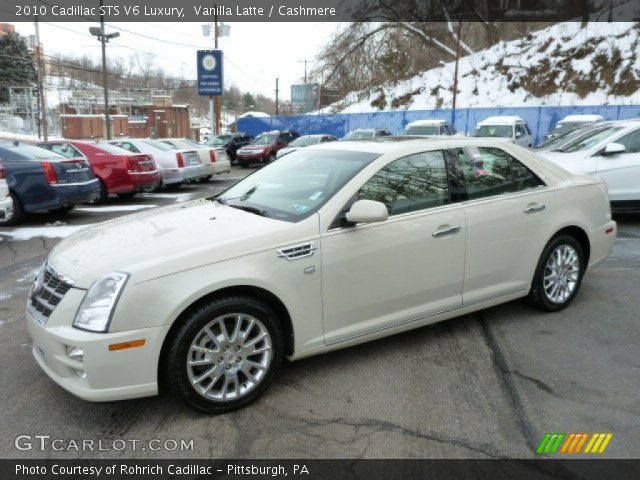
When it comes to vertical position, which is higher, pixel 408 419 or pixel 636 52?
pixel 636 52

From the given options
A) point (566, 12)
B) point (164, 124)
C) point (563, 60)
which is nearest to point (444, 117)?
point (563, 60)

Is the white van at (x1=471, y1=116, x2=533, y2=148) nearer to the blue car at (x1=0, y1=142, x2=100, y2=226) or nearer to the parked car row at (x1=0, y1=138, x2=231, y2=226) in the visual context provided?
the parked car row at (x1=0, y1=138, x2=231, y2=226)

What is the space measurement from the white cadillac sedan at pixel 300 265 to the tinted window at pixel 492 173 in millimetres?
13

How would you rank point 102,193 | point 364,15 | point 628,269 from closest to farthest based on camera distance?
point 628,269
point 102,193
point 364,15

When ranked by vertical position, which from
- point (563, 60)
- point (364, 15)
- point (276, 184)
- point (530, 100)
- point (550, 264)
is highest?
point (364, 15)

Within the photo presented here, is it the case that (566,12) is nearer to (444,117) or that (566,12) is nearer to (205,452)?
(444,117)

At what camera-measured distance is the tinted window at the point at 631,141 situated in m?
8.12

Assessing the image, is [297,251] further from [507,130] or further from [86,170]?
[507,130]

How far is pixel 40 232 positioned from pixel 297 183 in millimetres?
6130

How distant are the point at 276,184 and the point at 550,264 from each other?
248cm

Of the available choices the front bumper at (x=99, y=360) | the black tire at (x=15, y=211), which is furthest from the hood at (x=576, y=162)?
the black tire at (x=15, y=211)

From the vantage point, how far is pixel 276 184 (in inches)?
161

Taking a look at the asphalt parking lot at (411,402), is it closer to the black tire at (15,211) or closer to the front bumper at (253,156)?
the black tire at (15,211)

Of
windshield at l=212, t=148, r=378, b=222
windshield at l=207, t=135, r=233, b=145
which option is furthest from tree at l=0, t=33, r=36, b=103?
windshield at l=212, t=148, r=378, b=222
